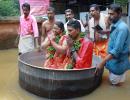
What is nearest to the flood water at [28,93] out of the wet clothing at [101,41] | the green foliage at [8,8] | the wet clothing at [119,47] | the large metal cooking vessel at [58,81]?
the large metal cooking vessel at [58,81]

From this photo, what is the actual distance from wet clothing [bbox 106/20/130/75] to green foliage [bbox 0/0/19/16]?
582cm

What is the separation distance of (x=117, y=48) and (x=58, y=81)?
1204 mm

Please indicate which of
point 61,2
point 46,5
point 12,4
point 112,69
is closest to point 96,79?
point 112,69

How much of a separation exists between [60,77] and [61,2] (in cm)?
576

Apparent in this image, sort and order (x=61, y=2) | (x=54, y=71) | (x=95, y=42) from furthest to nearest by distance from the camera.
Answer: (x=61, y=2), (x=95, y=42), (x=54, y=71)

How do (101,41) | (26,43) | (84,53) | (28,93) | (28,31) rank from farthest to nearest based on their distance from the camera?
(26,43) < (28,31) < (101,41) < (28,93) < (84,53)

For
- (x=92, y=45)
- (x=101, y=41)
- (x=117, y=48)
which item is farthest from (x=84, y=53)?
(x=101, y=41)

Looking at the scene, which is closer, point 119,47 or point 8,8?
point 119,47

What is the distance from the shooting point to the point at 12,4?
11852mm

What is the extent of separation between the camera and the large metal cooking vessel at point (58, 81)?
18.7ft

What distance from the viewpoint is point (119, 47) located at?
5.94 meters

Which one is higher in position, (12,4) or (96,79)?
(12,4)

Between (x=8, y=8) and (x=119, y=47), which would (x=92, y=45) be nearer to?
(x=119, y=47)

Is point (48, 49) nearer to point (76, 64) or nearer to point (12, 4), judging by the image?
point (76, 64)
